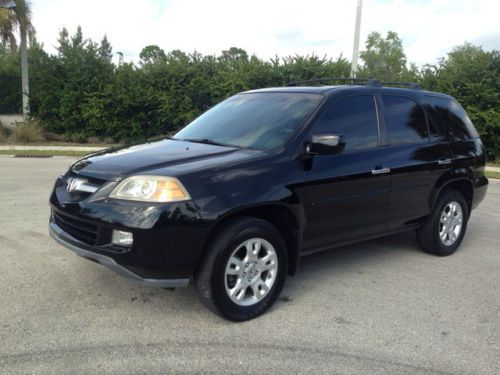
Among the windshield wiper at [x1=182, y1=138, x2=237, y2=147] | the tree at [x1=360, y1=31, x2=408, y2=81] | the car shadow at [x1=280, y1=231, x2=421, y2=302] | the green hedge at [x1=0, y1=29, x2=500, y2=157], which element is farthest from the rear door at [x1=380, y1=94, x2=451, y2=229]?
the tree at [x1=360, y1=31, x2=408, y2=81]

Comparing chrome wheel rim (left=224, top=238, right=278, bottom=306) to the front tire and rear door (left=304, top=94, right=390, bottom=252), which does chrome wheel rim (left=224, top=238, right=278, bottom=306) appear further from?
rear door (left=304, top=94, right=390, bottom=252)

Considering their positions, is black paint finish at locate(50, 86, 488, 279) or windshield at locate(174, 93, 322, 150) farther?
windshield at locate(174, 93, 322, 150)

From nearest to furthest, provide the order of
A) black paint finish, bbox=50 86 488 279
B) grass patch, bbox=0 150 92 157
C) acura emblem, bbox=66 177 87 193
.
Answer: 1. black paint finish, bbox=50 86 488 279
2. acura emblem, bbox=66 177 87 193
3. grass patch, bbox=0 150 92 157

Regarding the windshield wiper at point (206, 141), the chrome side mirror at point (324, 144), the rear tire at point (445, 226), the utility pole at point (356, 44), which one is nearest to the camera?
the chrome side mirror at point (324, 144)

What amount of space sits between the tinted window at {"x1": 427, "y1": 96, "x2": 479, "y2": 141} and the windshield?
1.82 metres

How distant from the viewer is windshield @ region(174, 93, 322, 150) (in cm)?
421

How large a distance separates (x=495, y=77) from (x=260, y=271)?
1474 cm

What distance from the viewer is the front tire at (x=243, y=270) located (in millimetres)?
3514

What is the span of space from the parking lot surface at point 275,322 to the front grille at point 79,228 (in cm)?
59

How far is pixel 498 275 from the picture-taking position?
5023 mm

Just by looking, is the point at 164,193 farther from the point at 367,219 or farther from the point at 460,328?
the point at 460,328

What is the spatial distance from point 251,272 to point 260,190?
0.63 meters

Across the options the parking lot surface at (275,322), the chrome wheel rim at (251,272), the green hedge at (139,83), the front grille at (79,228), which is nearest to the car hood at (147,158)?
the front grille at (79,228)

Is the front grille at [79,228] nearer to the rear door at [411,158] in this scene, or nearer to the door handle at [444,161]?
the rear door at [411,158]
